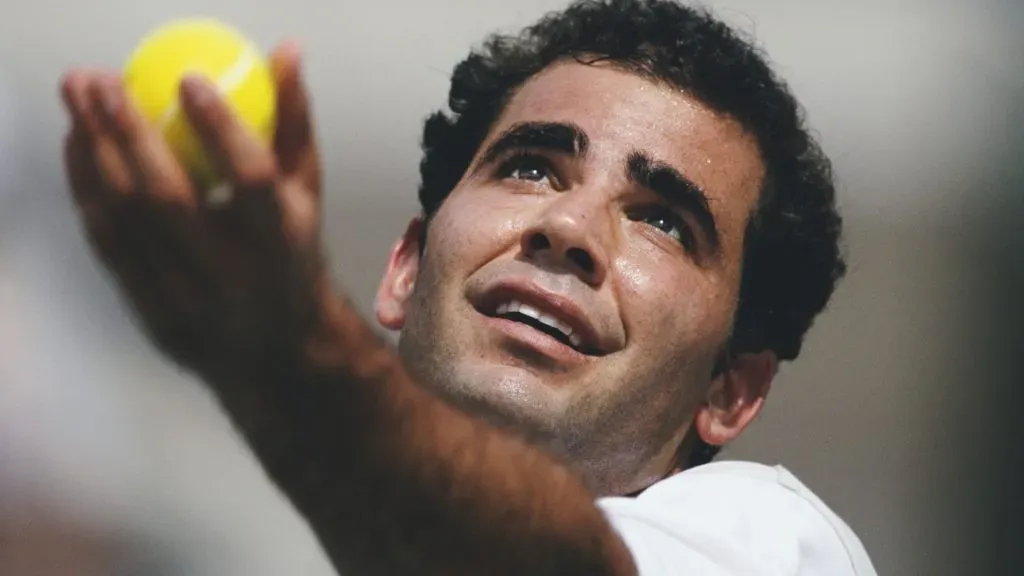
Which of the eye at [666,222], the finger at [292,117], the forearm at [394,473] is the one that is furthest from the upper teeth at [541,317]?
the finger at [292,117]

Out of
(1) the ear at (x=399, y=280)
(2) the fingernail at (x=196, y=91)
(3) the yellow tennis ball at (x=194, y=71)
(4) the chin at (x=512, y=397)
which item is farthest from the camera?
(1) the ear at (x=399, y=280)

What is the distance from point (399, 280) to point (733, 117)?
0.32 m

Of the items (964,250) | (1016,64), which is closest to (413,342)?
(964,250)

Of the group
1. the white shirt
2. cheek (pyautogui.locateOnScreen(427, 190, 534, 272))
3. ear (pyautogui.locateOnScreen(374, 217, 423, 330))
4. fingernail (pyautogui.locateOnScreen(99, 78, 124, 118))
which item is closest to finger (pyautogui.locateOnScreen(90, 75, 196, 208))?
fingernail (pyautogui.locateOnScreen(99, 78, 124, 118))

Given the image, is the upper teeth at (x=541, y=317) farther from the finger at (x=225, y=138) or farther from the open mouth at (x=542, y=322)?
the finger at (x=225, y=138)

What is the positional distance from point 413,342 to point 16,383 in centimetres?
65

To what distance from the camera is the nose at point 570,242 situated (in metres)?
0.73

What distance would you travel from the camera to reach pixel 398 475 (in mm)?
435

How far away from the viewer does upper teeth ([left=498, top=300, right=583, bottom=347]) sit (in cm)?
72

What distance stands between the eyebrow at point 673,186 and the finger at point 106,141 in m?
0.47

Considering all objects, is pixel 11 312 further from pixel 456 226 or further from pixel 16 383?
pixel 456 226

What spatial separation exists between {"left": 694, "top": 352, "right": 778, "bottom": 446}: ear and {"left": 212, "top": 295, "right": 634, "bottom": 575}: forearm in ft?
1.37

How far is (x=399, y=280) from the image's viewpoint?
944 millimetres

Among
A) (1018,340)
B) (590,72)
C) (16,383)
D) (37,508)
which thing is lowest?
(37,508)
